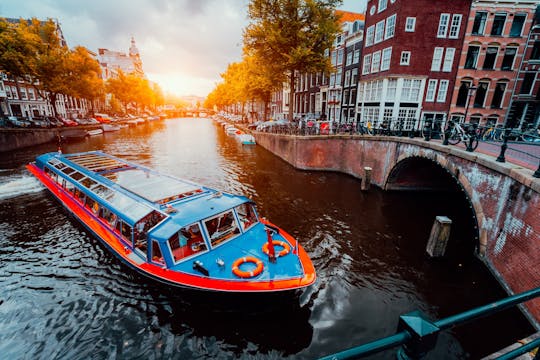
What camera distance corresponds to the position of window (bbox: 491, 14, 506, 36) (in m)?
24.2

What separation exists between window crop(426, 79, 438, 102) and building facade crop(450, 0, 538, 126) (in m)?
1.87

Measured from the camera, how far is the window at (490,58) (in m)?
25.0

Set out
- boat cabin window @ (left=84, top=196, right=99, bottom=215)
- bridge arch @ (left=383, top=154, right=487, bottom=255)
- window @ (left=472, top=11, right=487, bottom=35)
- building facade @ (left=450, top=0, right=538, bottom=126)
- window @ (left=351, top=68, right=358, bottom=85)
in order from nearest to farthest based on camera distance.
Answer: boat cabin window @ (left=84, top=196, right=99, bottom=215), bridge arch @ (left=383, top=154, right=487, bottom=255), building facade @ (left=450, top=0, right=538, bottom=126), window @ (left=472, top=11, right=487, bottom=35), window @ (left=351, top=68, right=358, bottom=85)

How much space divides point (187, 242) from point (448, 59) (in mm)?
30334

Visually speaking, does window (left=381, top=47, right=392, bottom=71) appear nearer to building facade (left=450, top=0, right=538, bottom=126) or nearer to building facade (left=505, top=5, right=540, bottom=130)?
building facade (left=450, top=0, right=538, bottom=126)

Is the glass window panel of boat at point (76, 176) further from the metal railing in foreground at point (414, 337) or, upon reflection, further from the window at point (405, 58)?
the window at point (405, 58)

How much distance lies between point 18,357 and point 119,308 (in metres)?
2.41

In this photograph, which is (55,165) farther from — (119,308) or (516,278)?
(516,278)

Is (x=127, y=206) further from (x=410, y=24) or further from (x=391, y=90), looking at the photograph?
(x=410, y=24)

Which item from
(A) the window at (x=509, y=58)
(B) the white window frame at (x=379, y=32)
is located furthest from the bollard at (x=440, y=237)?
(A) the window at (x=509, y=58)

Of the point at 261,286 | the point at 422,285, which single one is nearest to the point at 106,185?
the point at 261,286

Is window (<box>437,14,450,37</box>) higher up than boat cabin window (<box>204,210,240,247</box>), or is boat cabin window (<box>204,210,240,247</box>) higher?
window (<box>437,14,450,37</box>)

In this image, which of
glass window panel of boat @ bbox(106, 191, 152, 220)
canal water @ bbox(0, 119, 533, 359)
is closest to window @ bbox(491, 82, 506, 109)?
canal water @ bbox(0, 119, 533, 359)

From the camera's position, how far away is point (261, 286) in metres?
7.29
